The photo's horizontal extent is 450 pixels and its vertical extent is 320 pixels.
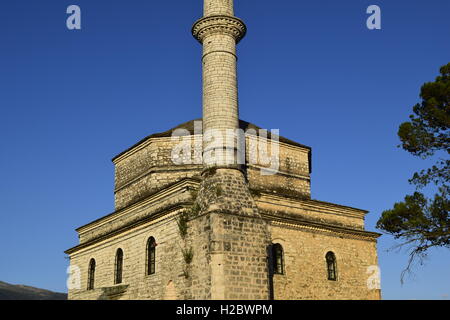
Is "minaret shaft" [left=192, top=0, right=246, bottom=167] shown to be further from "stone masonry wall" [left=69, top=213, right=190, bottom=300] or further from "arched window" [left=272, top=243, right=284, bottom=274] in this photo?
"arched window" [left=272, top=243, right=284, bottom=274]

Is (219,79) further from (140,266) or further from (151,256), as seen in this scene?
(140,266)

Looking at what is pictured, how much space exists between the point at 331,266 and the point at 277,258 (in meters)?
2.81

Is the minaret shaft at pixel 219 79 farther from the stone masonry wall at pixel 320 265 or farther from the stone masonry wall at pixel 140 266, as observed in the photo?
the stone masonry wall at pixel 320 265

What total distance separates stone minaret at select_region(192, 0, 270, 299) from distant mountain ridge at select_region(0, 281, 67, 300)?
47605 mm

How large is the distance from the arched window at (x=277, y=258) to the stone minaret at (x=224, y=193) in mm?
3196

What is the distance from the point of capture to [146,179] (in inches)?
797

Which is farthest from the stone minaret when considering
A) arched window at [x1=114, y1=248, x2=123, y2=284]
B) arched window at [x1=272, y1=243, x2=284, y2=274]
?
arched window at [x1=114, y1=248, x2=123, y2=284]

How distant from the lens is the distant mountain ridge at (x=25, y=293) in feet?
181

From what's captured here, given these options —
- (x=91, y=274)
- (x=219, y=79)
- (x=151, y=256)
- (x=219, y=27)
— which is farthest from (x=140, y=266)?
(x=219, y=27)

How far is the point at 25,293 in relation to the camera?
194 feet

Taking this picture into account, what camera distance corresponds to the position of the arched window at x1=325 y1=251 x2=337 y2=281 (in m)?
19.0

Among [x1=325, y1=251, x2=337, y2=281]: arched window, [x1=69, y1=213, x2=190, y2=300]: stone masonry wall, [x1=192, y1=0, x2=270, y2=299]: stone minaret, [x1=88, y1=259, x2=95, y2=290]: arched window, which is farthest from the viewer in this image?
[x1=88, y1=259, x2=95, y2=290]: arched window
